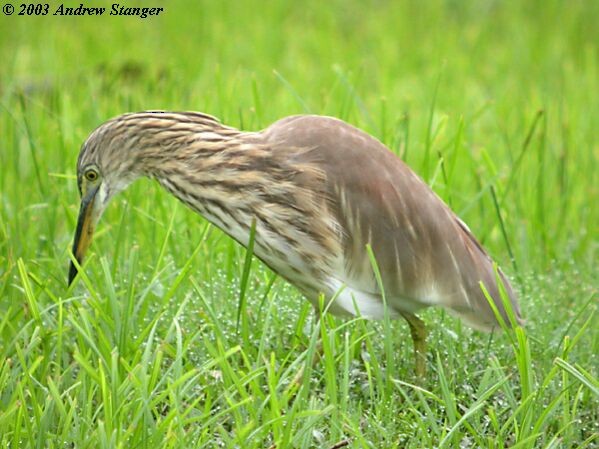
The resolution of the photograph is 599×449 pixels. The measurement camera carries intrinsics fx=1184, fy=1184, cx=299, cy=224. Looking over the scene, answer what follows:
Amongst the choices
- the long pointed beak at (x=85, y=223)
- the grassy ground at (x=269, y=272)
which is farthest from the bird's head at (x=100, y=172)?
the grassy ground at (x=269, y=272)

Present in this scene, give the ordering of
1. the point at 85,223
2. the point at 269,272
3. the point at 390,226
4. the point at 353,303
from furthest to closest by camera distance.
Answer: the point at 269,272 < the point at 85,223 < the point at 390,226 < the point at 353,303

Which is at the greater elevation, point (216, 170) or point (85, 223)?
point (216, 170)

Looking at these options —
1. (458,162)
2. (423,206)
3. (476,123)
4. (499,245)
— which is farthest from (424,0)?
(423,206)

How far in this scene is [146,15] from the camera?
8117 millimetres

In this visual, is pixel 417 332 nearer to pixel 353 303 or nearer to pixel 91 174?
pixel 353 303

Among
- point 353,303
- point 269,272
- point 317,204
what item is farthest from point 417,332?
point 269,272

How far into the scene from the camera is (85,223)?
155 inches

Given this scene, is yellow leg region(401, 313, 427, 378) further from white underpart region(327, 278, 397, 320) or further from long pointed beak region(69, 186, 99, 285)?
long pointed beak region(69, 186, 99, 285)

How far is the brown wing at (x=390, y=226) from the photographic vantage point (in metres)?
3.74

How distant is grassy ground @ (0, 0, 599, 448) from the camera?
323 centimetres

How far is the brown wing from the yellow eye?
23.3 inches

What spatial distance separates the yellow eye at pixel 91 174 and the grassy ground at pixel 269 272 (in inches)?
8.8

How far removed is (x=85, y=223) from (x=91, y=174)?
0.17 m

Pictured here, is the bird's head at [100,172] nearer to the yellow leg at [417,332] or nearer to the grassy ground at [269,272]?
the grassy ground at [269,272]
